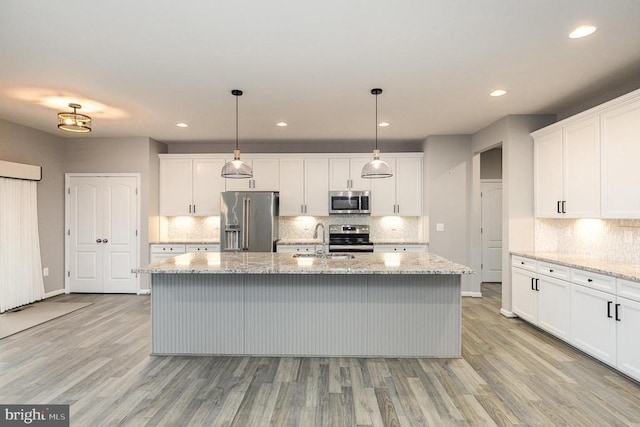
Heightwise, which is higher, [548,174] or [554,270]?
[548,174]

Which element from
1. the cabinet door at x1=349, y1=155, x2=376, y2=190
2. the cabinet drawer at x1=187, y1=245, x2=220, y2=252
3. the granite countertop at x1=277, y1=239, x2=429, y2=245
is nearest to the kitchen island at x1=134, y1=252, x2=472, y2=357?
the granite countertop at x1=277, y1=239, x2=429, y2=245

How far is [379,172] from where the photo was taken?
344cm

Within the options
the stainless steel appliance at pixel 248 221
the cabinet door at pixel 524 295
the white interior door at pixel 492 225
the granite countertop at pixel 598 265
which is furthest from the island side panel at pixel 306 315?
the white interior door at pixel 492 225

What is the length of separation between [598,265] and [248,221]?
4609 mm

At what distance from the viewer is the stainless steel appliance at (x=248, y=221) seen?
5691mm

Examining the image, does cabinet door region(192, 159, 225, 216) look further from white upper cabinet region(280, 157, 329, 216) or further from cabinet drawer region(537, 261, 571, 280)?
cabinet drawer region(537, 261, 571, 280)

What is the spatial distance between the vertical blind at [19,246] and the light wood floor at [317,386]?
1597mm

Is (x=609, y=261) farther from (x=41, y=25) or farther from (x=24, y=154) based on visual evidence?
(x=24, y=154)

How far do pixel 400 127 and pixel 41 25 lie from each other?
14.0 ft

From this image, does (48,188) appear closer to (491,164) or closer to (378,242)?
(378,242)

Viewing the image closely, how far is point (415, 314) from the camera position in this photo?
3.26 m

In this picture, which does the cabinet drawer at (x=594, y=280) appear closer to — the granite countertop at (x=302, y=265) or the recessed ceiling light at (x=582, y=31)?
the granite countertop at (x=302, y=265)

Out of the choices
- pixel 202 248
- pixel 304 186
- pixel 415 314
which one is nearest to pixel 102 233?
pixel 202 248

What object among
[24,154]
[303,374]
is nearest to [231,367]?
[303,374]
